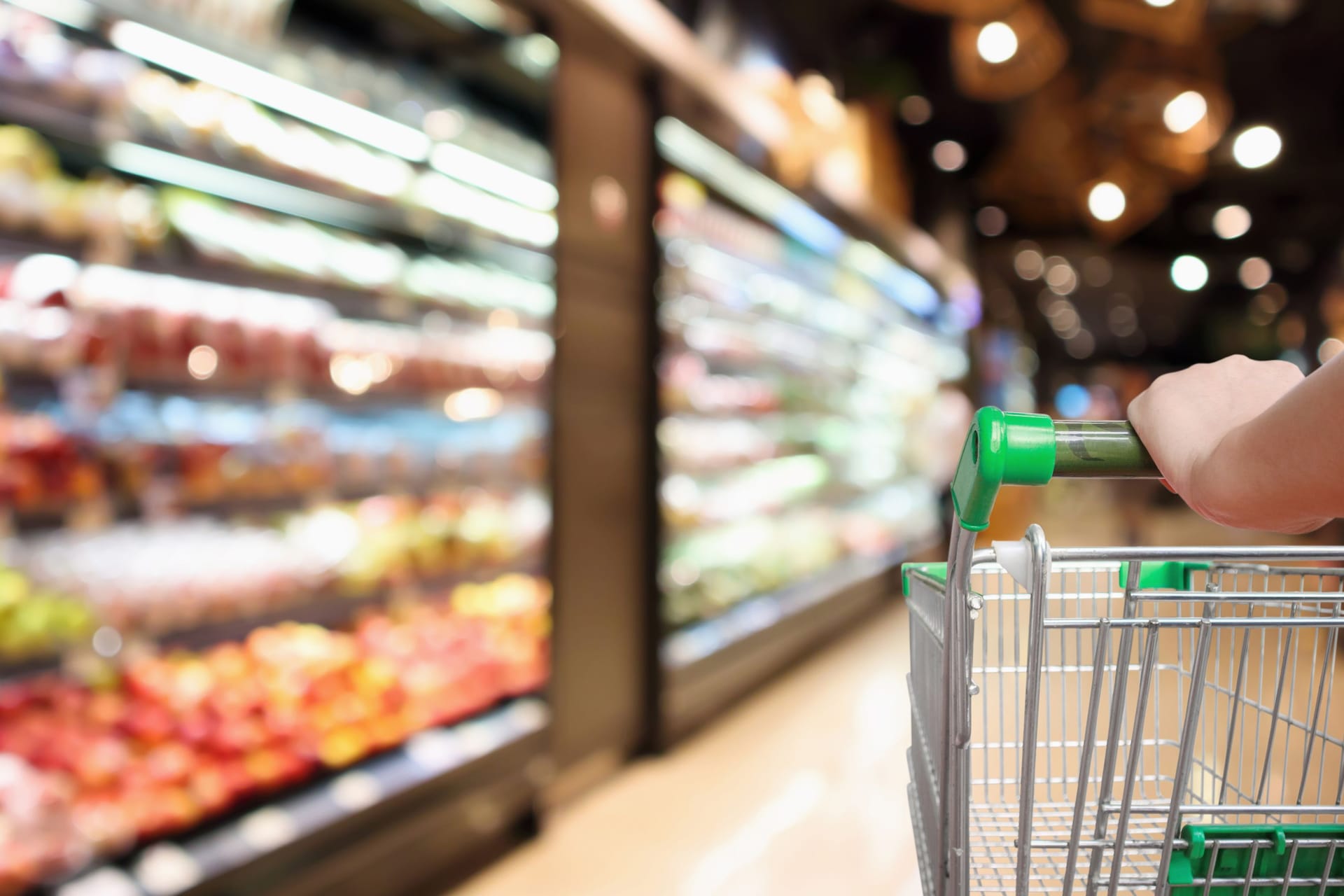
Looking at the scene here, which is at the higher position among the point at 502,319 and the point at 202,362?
the point at 502,319

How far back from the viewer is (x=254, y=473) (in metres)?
2.48

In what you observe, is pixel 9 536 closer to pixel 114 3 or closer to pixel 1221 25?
pixel 114 3

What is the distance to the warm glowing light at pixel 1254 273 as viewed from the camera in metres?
14.6

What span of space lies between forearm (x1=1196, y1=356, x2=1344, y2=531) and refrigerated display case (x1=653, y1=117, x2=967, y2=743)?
3126 millimetres

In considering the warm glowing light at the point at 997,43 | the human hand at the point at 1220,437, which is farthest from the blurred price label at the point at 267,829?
the warm glowing light at the point at 997,43

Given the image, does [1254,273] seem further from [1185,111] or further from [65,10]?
[65,10]

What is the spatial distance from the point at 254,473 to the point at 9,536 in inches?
24.5

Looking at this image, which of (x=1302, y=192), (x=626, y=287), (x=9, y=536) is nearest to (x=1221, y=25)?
(x=626, y=287)

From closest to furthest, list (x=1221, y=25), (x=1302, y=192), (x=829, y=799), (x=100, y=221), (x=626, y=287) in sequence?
1. (x=100, y=221)
2. (x=829, y=799)
3. (x=626, y=287)
4. (x=1221, y=25)
5. (x=1302, y=192)

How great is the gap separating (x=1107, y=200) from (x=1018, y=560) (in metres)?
7.33

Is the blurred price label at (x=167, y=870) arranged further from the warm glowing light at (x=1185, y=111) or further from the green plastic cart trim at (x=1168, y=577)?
the warm glowing light at (x=1185, y=111)

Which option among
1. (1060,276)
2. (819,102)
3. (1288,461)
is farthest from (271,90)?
(1060,276)

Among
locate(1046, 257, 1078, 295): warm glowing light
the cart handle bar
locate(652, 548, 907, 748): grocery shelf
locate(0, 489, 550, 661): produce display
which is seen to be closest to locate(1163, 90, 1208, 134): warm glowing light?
locate(652, 548, 907, 748): grocery shelf

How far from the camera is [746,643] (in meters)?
4.54
